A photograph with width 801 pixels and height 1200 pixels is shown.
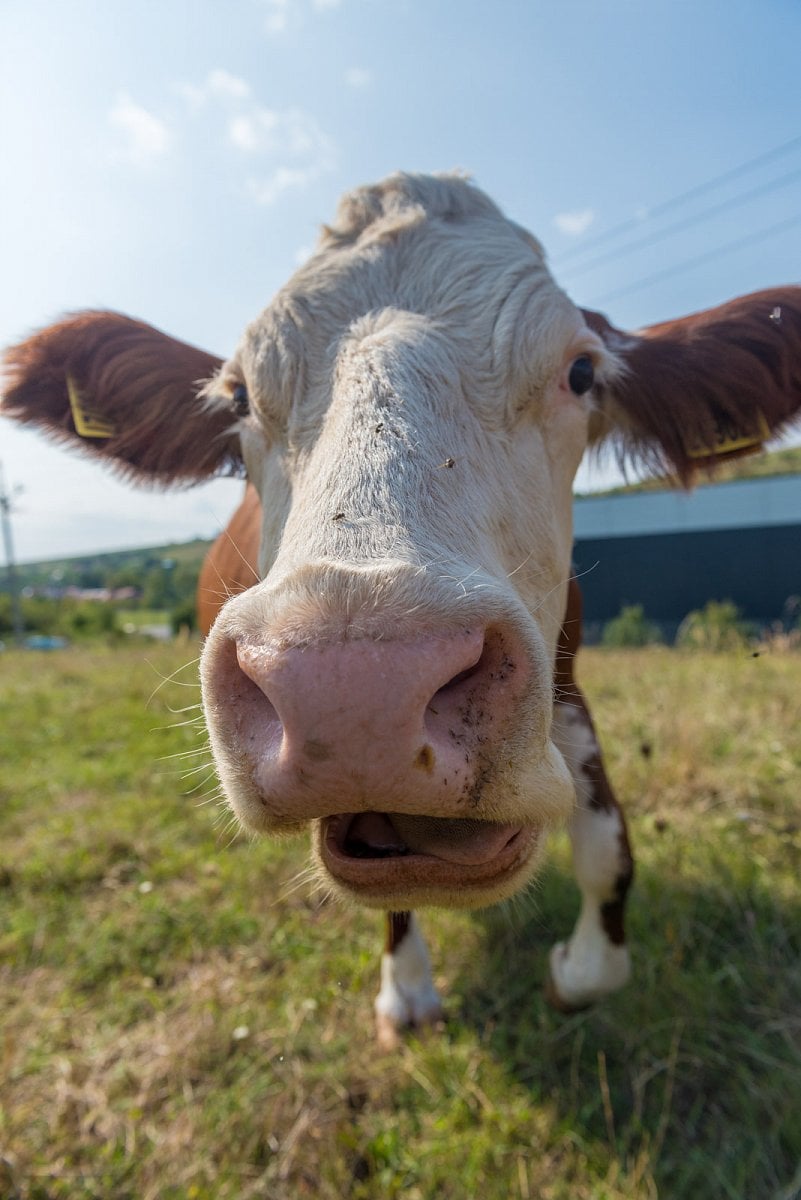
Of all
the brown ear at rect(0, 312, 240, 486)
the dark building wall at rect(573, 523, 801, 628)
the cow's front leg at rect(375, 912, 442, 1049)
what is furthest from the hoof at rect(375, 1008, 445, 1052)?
the dark building wall at rect(573, 523, 801, 628)

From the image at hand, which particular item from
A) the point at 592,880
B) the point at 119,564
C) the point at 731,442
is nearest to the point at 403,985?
the point at 592,880

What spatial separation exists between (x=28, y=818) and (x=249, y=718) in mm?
4050

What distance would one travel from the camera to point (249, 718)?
1.08m

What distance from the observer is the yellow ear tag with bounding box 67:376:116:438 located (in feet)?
8.57

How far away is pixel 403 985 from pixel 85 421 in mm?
2396

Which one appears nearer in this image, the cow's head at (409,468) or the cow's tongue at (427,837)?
the cow's head at (409,468)

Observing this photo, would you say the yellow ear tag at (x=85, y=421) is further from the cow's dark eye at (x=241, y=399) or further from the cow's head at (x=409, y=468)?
the cow's dark eye at (x=241, y=399)

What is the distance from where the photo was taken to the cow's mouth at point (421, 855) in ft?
3.76

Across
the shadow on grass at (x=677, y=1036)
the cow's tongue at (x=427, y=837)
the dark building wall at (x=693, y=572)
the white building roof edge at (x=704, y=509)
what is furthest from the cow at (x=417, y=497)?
the white building roof edge at (x=704, y=509)

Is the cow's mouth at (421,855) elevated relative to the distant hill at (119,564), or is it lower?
elevated

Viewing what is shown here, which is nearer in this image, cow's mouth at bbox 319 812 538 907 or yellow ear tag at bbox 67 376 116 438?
cow's mouth at bbox 319 812 538 907

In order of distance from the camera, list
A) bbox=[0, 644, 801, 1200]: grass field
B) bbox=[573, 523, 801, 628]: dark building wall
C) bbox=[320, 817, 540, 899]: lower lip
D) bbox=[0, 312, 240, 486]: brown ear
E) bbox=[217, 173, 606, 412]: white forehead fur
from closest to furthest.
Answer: bbox=[320, 817, 540, 899]: lower lip, bbox=[217, 173, 606, 412]: white forehead fur, bbox=[0, 644, 801, 1200]: grass field, bbox=[0, 312, 240, 486]: brown ear, bbox=[573, 523, 801, 628]: dark building wall

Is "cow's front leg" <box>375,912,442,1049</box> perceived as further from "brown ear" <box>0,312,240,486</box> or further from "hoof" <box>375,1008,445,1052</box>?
"brown ear" <box>0,312,240,486</box>

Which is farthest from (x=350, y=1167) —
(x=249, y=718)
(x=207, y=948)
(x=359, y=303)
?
(x=359, y=303)
